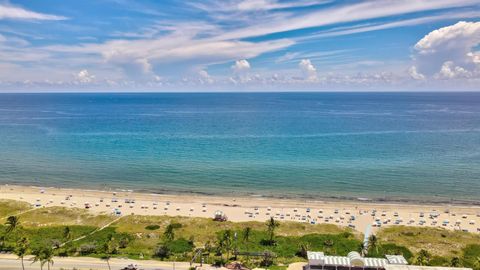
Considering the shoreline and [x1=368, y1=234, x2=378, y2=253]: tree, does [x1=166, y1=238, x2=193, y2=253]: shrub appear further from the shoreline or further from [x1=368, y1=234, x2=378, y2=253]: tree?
the shoreline

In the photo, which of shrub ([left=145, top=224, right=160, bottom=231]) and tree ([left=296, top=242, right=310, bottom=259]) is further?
shrub ([left=145, top=224, right=160, bottom=231])

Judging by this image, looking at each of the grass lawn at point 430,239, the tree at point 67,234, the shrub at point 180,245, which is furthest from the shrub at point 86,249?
the grass lawn at point 430,239

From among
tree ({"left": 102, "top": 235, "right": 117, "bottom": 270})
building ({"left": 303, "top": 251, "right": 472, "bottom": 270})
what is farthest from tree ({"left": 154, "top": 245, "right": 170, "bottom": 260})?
building ({"left": 303, "top": 251, "right": 472, "bottom": 270})

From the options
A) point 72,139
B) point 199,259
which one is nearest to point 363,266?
point 199,259

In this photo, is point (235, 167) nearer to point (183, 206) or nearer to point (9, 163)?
point (183, 206)

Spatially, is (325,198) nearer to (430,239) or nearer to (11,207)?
(430,239)

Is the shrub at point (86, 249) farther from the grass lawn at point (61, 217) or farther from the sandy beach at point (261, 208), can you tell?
the sandy beach at point (261, 208)

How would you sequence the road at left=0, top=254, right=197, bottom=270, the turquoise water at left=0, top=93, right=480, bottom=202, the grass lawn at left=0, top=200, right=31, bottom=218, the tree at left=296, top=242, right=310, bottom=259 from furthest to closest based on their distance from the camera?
the turquoise water at left=0, top=93, right=480, bottom=202 → the grass lawn at left=0, top=200, right=31, bottom=218 → the tree at left=296, top=242, right=310, bottom=259 → the road at left=0, top=254, right=197, bottom=270
